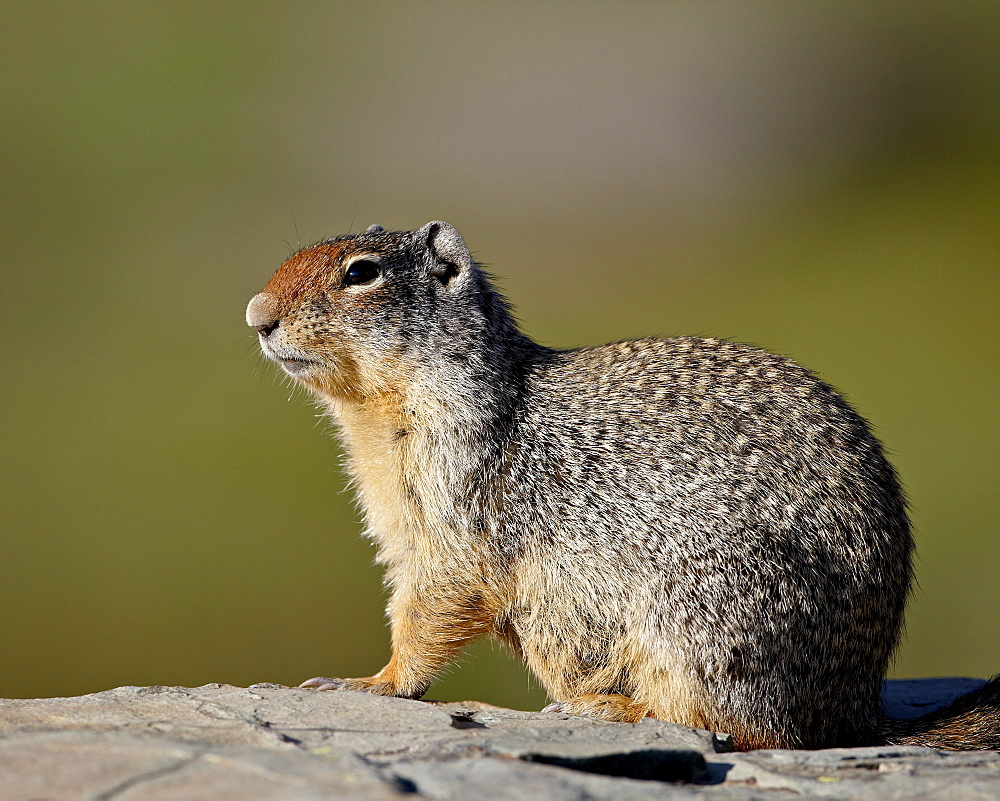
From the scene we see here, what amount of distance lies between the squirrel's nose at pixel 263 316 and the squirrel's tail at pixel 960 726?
366 centimetres

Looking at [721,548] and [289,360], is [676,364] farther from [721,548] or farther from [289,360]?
[289,360]

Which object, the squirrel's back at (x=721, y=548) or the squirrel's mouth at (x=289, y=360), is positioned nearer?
the squirrel's back at (x=721, y=548)

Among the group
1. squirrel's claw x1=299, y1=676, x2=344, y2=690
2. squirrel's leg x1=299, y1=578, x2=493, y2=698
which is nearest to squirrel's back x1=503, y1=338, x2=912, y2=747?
squirrel's leg x1=299, y1=578, x2=493, y2=698

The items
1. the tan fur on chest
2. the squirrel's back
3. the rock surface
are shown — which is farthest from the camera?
the tan fur on chest

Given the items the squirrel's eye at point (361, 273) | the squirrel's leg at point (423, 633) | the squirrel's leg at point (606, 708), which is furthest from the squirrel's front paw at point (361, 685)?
the squirrel's eye at point (361, 273)

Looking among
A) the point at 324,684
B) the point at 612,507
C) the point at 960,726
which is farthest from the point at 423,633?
the point at 960,726

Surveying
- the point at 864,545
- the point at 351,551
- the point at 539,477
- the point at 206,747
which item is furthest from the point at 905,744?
the point at 351,551

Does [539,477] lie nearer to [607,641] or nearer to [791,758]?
[607,641]

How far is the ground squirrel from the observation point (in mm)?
5125

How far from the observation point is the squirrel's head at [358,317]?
590 centimetres

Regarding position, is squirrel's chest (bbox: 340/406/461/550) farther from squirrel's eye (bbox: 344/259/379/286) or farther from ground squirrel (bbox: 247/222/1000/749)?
squirrel's eye (bbox: 344/259/379/286)

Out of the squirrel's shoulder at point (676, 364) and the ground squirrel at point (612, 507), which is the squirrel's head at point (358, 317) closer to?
the ground squirrel at point (612, 507)

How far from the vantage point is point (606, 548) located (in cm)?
534

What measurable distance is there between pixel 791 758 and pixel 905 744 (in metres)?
1.21
